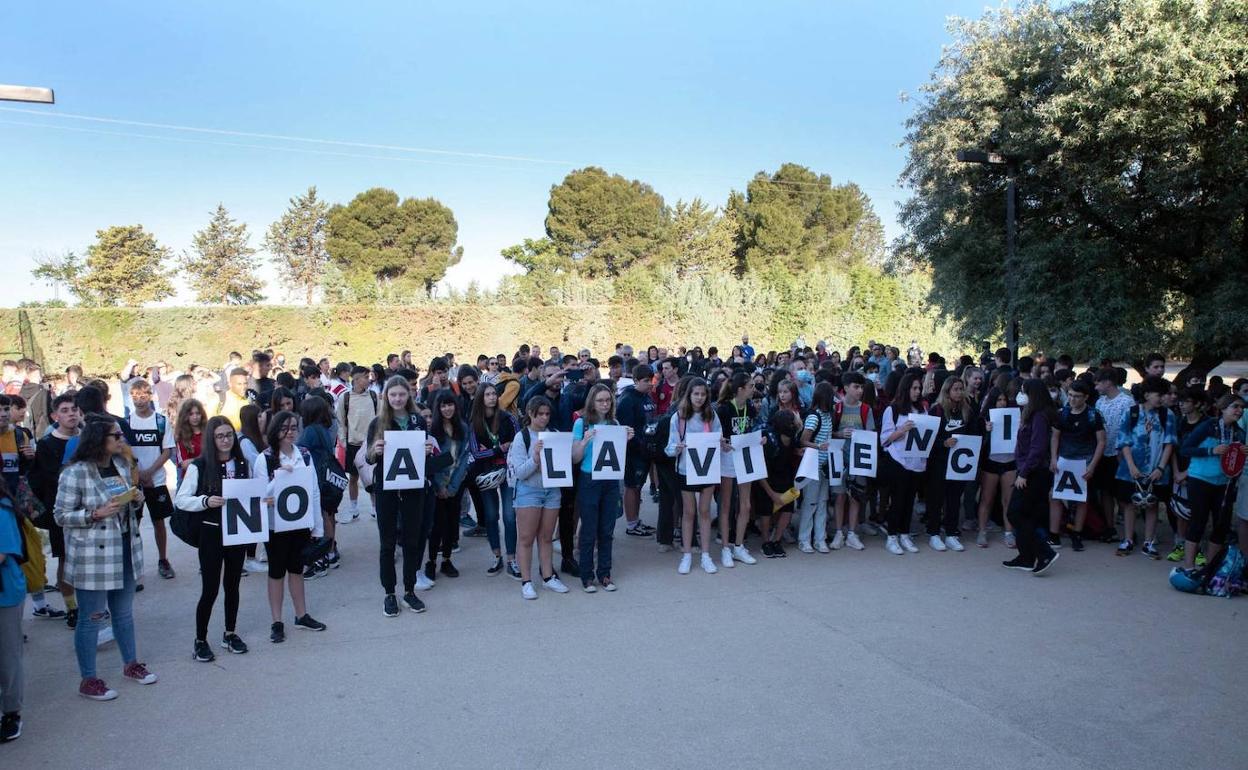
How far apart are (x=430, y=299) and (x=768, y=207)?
30260 millimetres

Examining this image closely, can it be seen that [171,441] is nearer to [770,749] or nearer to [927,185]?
[770,749]

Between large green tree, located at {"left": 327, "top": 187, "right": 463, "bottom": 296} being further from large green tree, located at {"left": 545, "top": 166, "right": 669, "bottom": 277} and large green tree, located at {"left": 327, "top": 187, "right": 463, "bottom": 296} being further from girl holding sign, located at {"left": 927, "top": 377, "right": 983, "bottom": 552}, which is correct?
girl holding sign, located at {"left": 927, "top": 377, "right": 983, "bottom": 552}

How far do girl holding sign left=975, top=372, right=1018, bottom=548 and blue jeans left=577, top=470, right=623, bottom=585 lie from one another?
4.23 meters

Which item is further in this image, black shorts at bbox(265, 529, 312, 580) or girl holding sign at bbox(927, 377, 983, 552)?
girl holding sign at bbox(927, 377, 983, 552)

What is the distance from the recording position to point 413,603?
21.7 ft

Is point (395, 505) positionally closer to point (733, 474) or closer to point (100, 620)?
point (100, 620)

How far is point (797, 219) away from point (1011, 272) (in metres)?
47.2

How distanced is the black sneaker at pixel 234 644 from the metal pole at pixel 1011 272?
11750mm

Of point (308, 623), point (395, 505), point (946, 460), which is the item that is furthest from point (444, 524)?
point (946, 460)

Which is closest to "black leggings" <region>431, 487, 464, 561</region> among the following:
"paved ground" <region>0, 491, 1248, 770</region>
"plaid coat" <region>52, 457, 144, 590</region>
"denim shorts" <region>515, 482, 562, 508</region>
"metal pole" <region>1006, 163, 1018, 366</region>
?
"paved ground" <region>0, 491, 1248, 770</region>

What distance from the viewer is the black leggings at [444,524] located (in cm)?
748

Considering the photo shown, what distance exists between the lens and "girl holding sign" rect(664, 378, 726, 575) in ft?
25.3

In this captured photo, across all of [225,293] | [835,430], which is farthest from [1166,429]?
[225,293]

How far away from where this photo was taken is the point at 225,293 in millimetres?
53844
